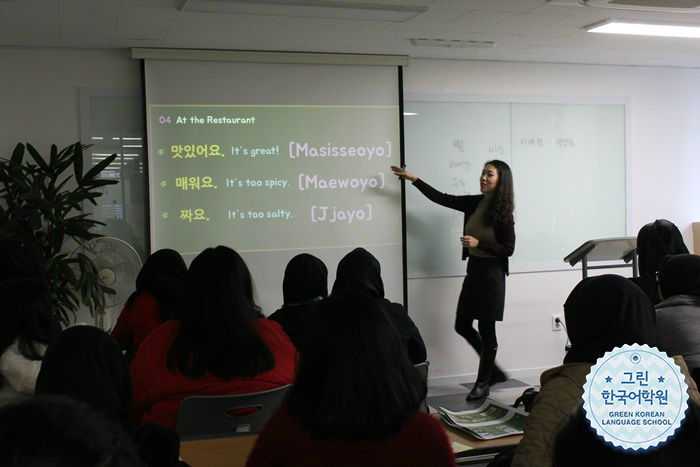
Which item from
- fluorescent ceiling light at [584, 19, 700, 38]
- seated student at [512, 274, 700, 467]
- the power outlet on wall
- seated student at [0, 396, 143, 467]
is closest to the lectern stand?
the power outlet on wall

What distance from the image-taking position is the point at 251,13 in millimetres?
3994

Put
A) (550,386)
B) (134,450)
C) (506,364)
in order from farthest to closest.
Result: (506,364) < (550,386) < (134,450)

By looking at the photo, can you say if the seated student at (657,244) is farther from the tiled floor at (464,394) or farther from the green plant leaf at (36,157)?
the green plant leaf at (36,157)

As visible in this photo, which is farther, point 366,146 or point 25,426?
point 366,146

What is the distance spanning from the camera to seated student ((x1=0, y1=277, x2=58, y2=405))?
2.27 m

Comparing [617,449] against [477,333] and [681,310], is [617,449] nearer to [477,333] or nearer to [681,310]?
[681,310]

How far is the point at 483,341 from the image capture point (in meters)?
5.11

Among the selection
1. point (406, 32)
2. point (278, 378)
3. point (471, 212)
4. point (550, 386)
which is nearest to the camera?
point (550, 386)

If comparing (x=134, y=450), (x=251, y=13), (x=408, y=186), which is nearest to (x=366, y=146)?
(x=408, y=186)

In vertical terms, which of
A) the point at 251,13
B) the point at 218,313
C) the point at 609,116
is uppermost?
the point at 251,13

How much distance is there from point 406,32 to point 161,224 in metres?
2.12

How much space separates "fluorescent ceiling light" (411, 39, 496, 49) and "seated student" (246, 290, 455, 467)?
3662 mm

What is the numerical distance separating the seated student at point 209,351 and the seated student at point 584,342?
0.99 m

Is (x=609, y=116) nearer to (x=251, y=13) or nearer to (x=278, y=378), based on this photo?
(x=251, y=13)
